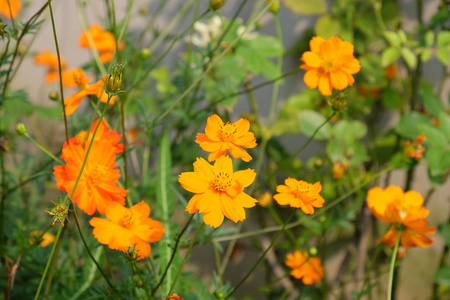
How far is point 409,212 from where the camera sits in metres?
0.58

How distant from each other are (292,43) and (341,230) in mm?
544

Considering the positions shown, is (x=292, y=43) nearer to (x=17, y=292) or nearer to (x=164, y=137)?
(x=164, y=137)

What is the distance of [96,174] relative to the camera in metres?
0.52

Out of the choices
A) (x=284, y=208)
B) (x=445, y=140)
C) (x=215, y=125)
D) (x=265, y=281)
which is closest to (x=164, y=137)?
(x=215, y=125)

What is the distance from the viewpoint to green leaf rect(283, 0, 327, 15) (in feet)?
3.61

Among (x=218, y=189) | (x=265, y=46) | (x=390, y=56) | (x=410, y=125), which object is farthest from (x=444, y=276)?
(x=218, y=189)

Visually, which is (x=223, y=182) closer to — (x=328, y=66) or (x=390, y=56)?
(x=328, y=66)

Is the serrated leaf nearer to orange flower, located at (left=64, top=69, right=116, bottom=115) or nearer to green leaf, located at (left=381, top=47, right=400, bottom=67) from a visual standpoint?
green leaf, located at (left=381, top=47, right=400, bottom=67)

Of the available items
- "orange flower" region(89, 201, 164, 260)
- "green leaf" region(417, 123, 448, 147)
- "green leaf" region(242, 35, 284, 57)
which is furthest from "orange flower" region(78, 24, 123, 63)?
"green leaf" region(417, 123, 448, 147)

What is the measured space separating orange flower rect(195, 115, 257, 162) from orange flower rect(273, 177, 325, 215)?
54 mm

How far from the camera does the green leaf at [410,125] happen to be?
918mm

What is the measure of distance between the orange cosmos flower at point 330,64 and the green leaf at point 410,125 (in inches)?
16.7

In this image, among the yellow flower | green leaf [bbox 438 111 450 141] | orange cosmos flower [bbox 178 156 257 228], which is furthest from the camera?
green leaf [bbox 438 111 450 141]

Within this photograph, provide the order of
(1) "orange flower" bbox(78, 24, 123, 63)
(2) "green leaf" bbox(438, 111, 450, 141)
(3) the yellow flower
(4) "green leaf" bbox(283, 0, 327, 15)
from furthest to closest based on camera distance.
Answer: (4) "green leaf" bbox(283, 0, 327, 15) → (1) "orange flower" bbox(78, 24, 123, 63) → (2) "green leaf" bbox(438, 111, 450, 141) → (3) the yellow flower
